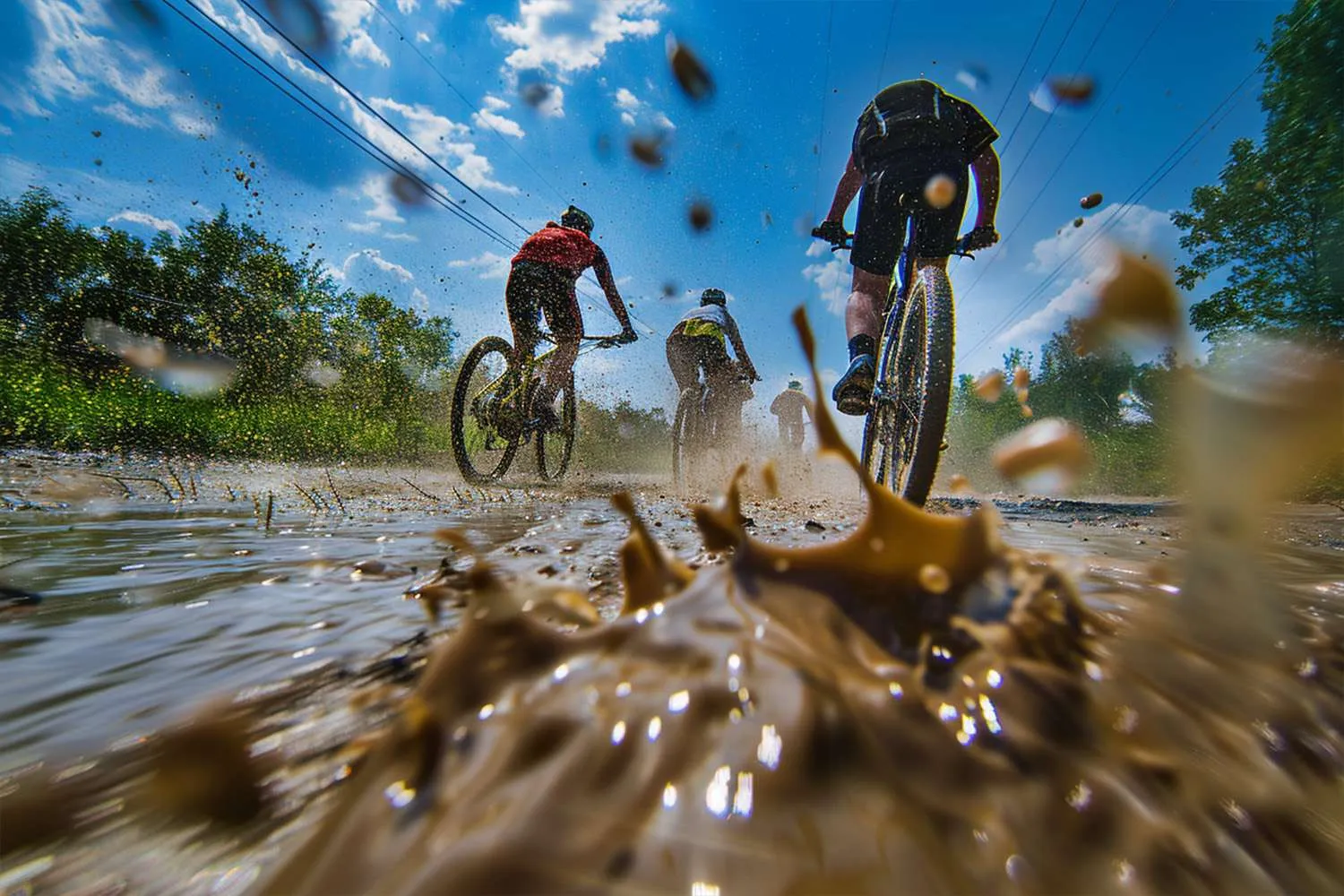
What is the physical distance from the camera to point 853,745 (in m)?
0.47

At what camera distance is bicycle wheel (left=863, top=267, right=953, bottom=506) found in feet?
8.86

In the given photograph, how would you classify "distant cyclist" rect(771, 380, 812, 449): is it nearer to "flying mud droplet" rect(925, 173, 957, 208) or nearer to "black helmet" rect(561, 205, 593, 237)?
"black helmet" rect(561, 205, 593, 237)

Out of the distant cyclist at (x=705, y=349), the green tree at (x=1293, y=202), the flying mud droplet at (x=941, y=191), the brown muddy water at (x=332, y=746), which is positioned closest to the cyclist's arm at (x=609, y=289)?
the distant cyclist at (x=705, y=349)

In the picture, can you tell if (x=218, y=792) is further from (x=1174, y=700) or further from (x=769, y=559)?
(x=1174, y=700)

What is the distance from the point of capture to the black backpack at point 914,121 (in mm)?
3451

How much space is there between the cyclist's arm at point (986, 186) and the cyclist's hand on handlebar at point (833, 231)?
988 millimetres

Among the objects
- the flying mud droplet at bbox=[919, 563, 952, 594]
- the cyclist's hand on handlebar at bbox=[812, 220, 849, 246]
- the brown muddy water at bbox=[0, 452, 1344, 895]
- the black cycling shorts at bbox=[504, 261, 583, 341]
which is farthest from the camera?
the black cycling shorts at bbox=[504, 261, 583, 341]

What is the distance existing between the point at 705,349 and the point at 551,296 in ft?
7.90

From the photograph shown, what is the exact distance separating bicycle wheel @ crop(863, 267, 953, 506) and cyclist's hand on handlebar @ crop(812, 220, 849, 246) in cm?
110

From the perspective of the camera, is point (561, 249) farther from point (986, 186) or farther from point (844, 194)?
point (986, 186)

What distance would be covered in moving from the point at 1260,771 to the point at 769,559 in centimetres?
55

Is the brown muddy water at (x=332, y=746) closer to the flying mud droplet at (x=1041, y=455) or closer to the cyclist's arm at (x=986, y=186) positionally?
the flying mud droplet at (x=1041, y=455)

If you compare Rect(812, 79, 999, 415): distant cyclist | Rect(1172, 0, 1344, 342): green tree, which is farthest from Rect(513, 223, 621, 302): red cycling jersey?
Rect(1172, 0, 1344, 342): green tree

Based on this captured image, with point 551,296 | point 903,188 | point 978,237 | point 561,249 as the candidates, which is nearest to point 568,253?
point 561,249
